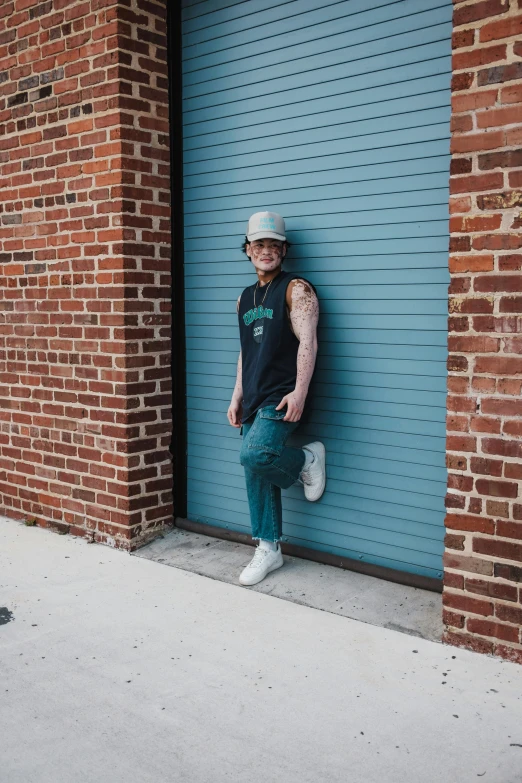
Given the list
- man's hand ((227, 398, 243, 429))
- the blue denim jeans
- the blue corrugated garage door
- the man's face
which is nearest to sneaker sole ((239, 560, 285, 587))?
the blue denim jeans

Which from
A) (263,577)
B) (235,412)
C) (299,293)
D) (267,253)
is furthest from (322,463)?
(267,253)

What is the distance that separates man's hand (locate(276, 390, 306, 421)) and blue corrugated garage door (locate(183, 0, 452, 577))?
1.01 ft

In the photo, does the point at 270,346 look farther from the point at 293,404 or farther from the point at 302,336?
the point at 293,404

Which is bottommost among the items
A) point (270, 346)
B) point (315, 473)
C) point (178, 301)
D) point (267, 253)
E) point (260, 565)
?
point (260, 565)

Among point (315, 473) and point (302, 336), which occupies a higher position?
point (302, 336)

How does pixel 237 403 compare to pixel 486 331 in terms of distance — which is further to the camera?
pixel 237 403

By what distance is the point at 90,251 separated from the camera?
4758 millimetres

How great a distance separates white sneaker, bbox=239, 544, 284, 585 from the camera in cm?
405

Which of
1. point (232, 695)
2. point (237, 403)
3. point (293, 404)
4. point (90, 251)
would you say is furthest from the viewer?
point (90, 251)

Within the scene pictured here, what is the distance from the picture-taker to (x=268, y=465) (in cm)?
399

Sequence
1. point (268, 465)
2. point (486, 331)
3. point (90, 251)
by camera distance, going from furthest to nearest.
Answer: point (90, 251), point (268, 465), point (486, 331)

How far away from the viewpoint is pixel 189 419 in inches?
196

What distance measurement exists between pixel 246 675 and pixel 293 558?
4.16 feet

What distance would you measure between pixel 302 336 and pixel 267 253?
471 mm
